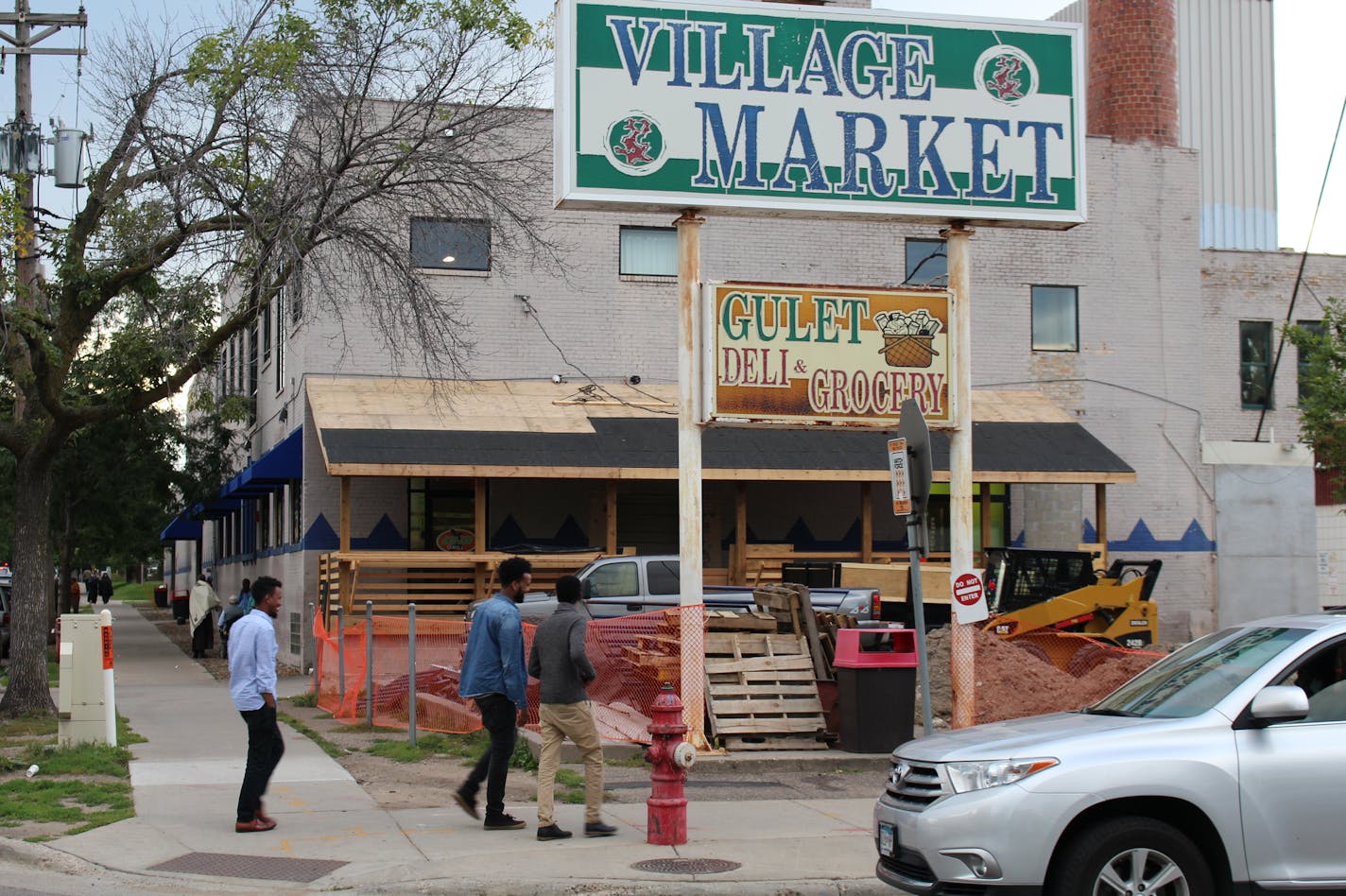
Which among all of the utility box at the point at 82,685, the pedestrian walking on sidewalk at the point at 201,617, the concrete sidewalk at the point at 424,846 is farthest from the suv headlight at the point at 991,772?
the pedestrian walking on sidewalk at the point at 201,617

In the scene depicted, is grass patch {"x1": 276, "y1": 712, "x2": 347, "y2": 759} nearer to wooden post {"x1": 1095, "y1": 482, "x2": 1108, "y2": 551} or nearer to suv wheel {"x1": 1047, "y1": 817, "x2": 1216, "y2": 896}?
suv wheel {"x1": 1047, "y1": 817, "x2": 1216, "y2": 896}

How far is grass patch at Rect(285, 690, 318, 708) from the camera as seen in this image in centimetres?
1897

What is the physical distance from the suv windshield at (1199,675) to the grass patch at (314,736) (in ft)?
28.1

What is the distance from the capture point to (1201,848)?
6.88 metres

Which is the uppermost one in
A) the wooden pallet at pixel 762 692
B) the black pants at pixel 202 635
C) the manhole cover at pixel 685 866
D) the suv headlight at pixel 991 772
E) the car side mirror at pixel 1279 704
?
the car side mirror at pixel 1279 704

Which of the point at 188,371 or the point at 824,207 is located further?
the point at 188,371

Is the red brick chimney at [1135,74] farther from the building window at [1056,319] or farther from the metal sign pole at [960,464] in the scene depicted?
the metal sign pole at [960,464]

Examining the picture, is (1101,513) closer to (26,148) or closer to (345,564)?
(345,564)

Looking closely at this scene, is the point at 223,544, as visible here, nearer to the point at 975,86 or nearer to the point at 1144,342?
the point at 1144,342

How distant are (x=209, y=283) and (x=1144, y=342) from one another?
1922cm

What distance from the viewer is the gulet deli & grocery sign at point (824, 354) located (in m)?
13.0

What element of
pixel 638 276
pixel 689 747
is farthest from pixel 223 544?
pixel 689 747

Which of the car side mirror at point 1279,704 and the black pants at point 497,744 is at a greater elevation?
the car side mirror at point 1279,704

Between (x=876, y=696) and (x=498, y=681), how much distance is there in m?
4.76
